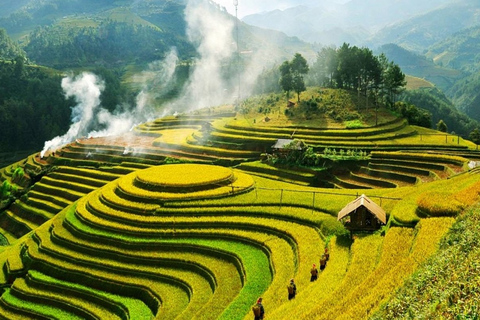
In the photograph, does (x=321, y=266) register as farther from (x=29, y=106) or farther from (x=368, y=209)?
(x=29, y=106)

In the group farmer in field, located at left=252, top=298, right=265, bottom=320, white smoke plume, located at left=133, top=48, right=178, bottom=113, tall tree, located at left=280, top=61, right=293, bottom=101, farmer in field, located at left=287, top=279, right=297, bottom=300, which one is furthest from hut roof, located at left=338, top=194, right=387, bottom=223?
white smoke plume, located at left=133, top=48, right=178, bottom=113

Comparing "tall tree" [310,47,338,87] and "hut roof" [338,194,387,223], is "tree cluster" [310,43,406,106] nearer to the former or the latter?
"tall tree" [310,47,338,87]

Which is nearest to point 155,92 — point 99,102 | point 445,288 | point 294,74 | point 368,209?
point 99,102

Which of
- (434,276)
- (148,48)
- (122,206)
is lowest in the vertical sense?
(122,206)

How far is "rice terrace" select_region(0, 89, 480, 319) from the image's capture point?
55.8 feet

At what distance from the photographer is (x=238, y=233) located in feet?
82.4

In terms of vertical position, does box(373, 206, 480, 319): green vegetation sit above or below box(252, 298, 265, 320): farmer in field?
above

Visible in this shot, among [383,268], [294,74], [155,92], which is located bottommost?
[383,268]

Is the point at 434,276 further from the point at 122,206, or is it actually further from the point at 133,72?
the point at 133,72

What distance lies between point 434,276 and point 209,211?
61.4 ft

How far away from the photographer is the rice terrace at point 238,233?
55.8 ft

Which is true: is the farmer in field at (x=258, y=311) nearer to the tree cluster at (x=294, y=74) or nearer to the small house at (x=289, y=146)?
the small house at (x=289, y=146)

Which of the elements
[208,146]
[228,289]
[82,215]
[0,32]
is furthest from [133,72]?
[228,289]

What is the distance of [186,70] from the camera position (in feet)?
432
